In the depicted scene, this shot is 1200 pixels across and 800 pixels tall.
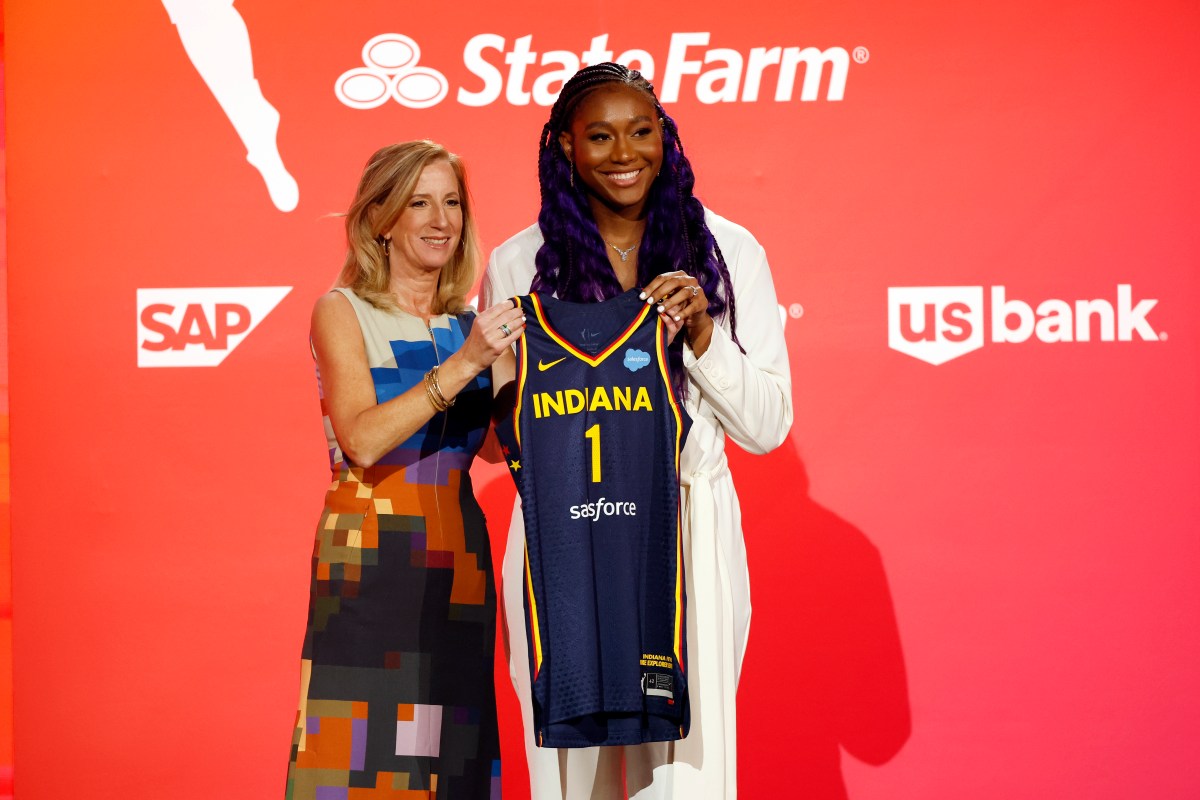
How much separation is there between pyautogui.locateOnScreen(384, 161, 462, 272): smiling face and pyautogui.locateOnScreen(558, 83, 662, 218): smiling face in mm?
318

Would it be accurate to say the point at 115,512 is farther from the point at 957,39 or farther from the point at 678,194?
the point at 957,39

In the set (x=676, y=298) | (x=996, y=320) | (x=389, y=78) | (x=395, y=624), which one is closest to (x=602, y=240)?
(x=676, y=298)

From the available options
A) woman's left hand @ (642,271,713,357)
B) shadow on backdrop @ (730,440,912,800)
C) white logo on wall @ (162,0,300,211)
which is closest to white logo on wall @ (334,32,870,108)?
white logo on wall @ (162,0,300,211)

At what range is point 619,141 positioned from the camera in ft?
7.44

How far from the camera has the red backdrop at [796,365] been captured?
3.57 meters

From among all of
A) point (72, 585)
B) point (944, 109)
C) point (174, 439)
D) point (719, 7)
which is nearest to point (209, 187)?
point (174, 439)

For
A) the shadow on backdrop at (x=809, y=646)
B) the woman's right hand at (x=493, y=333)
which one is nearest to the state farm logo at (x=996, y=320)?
the shadow on backdrop at (x=809, y=646)

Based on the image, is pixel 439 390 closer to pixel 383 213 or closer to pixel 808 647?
pixel 383 213

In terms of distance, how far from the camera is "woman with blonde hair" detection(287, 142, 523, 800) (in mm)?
2314

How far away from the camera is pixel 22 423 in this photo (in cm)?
Answer: 367

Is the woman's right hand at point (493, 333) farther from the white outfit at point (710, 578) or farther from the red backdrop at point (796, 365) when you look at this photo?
the red backdrop at point (796, 365)

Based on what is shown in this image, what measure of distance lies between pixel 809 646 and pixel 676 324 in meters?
1.86

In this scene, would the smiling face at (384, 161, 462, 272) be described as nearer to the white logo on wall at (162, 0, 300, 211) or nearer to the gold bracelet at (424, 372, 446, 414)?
the gold bracelet at (424, 372, 446, 414)

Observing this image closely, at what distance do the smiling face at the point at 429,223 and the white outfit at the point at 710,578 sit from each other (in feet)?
0.70
